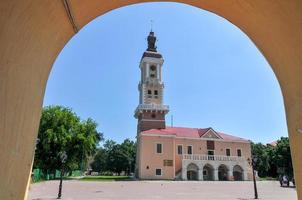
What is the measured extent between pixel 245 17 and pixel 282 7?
62 centimetres

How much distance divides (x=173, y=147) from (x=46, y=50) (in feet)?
138

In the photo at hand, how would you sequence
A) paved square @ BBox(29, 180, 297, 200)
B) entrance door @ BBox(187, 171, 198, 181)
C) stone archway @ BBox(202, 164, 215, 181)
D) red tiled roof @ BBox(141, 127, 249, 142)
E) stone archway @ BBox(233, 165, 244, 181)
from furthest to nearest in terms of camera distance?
stone archway @ BBox(233, 165, 244, 181), red tiled roof @ BBox(141, 127, 249, 142), stone archway @ BBox(202, 164, 215, 181), entrance door @ BBox(187, 171, 198, 181), paved square @ BBox(29, 180, 297, 200)

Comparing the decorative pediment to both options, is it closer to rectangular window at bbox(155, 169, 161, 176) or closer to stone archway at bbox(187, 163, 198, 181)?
stone archway at bbox(187, 163, 198, 181)

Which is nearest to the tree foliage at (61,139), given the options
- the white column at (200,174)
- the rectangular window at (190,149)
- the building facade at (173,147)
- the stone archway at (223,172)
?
the building facade at (173,147)

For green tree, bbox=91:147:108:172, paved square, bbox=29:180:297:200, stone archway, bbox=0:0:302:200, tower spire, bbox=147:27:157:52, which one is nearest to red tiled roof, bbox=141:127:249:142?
tower spire, bbox=147:27:157:52

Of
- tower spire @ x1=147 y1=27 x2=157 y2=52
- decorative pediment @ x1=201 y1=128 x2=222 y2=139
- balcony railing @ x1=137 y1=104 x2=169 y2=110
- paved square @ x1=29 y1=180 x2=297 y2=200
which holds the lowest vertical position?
paved square @ x1=29 y1=180 x2=297 y2=200

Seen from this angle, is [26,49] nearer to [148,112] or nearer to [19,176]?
[19,176]

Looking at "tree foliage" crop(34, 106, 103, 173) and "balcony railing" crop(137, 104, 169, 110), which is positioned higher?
"balcony railing" crop(137, 104, 169, 110)

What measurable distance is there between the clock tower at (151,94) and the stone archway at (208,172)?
374 inches

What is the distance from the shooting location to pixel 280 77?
3.11m

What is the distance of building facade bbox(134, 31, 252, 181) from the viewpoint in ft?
139

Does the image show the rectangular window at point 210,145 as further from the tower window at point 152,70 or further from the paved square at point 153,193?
the paved square at point 153,193

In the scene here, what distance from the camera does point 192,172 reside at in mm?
43688

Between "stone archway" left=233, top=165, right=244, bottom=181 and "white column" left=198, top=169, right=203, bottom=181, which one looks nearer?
"white column" left=198, top=169, right=203, bottom=181
